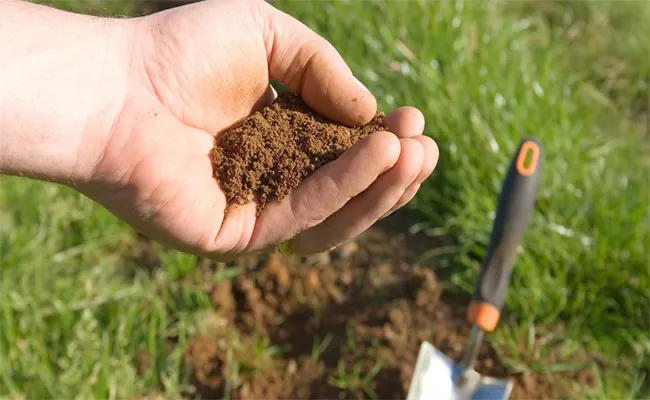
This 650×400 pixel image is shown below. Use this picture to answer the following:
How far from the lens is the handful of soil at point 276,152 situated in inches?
65.6

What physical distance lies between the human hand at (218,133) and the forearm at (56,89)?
1.0 inches

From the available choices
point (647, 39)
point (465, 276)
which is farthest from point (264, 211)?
point (647, 39)

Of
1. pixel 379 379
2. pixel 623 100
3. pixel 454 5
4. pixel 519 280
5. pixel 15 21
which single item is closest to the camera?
pixel 15 21

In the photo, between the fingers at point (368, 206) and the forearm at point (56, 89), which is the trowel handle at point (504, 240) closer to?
the fingers at point (368, 206)

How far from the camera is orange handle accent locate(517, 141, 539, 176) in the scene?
82.0 inches

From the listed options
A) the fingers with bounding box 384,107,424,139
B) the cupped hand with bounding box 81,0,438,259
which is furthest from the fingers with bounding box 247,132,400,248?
the fingers with bounding box 384,107,424,139

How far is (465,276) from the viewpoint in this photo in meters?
2.43

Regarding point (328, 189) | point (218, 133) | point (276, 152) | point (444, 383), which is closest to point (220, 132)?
point (218, 133)

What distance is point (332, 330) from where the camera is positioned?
2369 mm

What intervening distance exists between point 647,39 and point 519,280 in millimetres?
1715

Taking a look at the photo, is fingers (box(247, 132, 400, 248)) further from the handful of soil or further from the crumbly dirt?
the crumbly dirt

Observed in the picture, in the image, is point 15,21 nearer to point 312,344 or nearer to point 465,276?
point 312,344

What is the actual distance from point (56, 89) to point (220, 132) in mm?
431

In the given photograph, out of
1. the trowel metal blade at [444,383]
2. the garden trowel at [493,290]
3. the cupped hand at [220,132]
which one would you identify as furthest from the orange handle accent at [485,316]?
the cupped hand at [220,132]
